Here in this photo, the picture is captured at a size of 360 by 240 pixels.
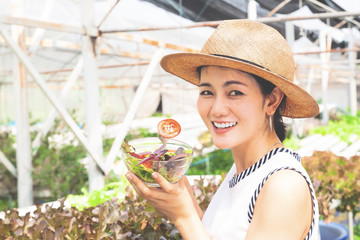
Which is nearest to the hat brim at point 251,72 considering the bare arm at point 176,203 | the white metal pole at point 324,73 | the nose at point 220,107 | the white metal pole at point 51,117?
the nose at point 220,107

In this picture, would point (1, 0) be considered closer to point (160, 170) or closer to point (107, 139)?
point (107, 139)

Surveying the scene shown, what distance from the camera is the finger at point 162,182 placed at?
1.07 m

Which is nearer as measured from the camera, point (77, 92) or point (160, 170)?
point (160, 170)

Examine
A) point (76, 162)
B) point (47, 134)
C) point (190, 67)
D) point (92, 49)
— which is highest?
point (92, 49)

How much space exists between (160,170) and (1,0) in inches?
231

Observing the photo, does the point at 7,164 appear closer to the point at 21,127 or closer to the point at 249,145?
the point at 21,127

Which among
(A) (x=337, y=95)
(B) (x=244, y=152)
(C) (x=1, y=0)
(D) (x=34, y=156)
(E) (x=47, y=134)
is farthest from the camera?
(A) (x=337, y=95)

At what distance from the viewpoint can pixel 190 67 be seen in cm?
152

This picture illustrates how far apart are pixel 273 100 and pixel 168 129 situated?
0.40 meters

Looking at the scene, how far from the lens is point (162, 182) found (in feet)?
3.58

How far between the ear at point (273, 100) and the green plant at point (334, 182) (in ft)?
5.27

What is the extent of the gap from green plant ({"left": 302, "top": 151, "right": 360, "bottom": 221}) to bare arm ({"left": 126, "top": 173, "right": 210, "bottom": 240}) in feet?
5.82

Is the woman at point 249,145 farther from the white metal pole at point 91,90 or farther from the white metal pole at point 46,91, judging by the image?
the white metal pole at point 91,90

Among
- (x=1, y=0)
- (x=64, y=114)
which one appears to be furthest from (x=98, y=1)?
(x=64, y=114)
